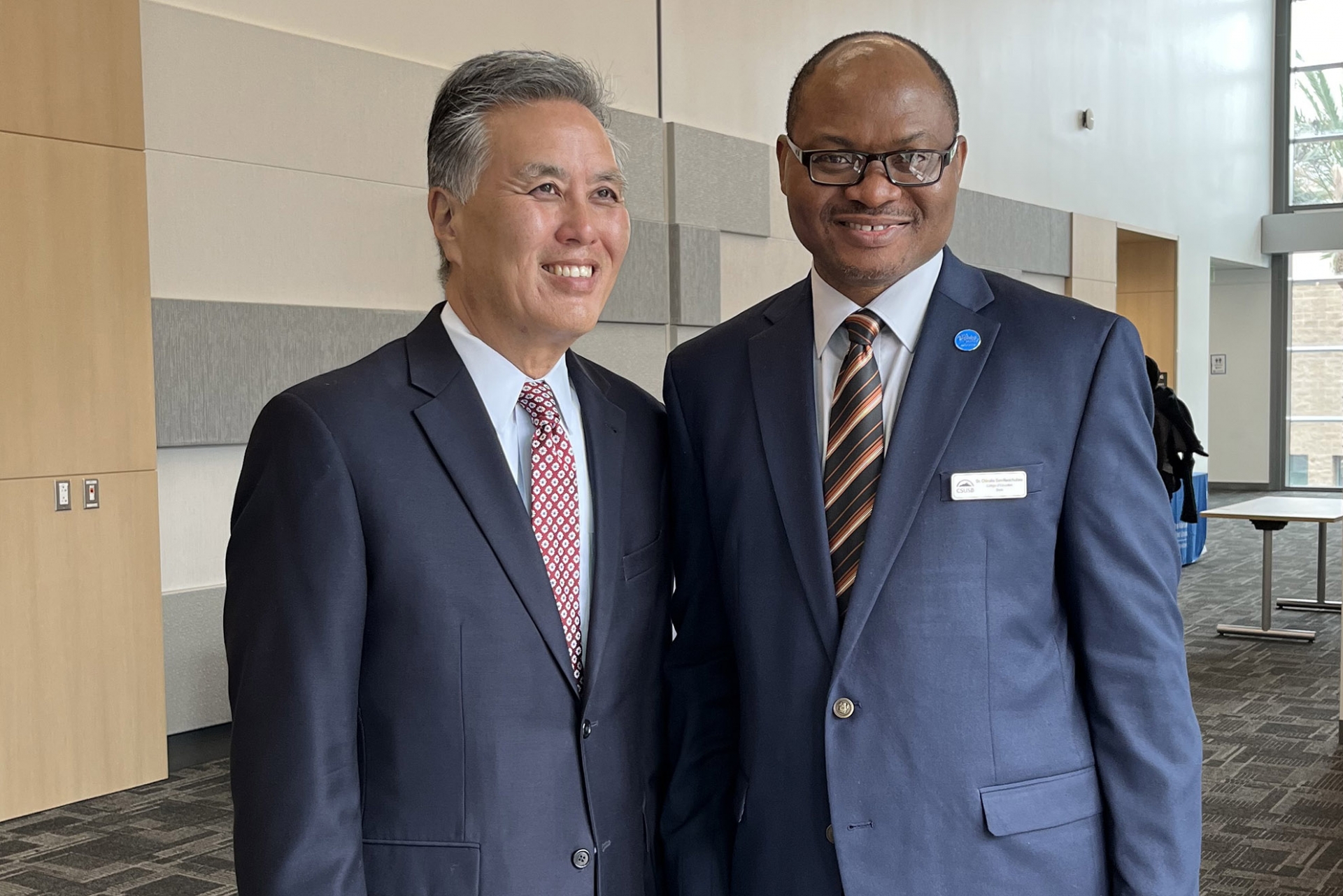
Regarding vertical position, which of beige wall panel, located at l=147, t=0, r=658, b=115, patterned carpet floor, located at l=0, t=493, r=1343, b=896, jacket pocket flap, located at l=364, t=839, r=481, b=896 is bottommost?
patterned carpet floor, located at l=0, t=493, r=1343, b=896

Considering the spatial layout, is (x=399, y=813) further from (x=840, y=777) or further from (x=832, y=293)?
(x=832, y=293)

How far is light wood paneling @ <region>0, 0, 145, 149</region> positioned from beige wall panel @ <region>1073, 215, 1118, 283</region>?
9.02 m

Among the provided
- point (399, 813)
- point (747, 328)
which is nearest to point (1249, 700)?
point (747, 328)

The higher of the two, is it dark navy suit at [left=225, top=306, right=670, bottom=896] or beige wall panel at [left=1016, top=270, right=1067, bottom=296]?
beige wall panel at [left=1016, top=270, right=1067, bottom=296]

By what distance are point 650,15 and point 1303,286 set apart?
1319 cm

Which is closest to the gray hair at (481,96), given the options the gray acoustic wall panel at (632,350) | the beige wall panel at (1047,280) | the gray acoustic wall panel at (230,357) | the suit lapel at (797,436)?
the suit lapel at (797,436)

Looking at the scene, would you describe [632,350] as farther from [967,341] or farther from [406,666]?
[406,666]

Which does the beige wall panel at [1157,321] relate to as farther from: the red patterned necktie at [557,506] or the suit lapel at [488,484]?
the suit lapel at [488,484]

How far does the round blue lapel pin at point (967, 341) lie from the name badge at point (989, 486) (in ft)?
0.59

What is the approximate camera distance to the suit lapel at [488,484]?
1.54 m

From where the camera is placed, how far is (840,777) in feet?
5.20

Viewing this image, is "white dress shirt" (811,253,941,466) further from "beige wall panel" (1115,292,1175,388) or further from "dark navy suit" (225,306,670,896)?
"beige wall panel" (1115,292,1175,388)

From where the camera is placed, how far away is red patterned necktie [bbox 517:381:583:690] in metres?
1.62

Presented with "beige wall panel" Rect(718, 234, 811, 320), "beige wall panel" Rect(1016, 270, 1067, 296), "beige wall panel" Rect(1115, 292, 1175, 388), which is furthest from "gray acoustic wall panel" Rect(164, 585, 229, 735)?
"beige wall panel" Rect(1115, 292, 1175, 388)
